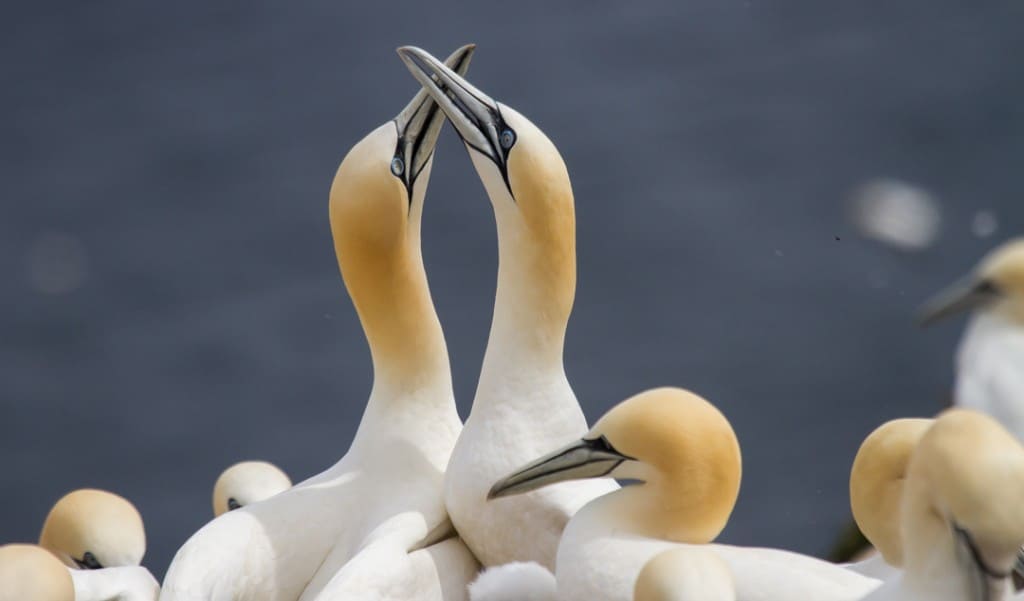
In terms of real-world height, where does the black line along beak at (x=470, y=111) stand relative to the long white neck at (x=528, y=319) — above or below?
above

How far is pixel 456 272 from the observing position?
11523mm

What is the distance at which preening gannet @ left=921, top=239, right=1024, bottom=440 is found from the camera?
734 cm

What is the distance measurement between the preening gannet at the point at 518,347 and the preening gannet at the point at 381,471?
138 millimetres

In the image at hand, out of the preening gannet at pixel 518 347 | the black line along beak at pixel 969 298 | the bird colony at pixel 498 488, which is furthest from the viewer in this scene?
the black line along beak at pixel 969 298

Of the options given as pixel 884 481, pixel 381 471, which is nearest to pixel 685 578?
pixel 884 481

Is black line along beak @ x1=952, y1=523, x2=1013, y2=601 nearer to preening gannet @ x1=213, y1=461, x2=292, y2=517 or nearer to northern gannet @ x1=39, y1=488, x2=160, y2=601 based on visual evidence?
northern gannet @ x1=39, y1=488, x2=160, y2=601

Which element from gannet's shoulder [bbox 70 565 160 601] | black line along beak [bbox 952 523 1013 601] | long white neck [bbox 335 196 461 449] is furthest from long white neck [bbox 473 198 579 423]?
black line along beak [bbox 952 523 1013 601]

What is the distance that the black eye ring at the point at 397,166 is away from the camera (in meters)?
5.52

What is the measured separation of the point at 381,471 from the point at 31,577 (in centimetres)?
114

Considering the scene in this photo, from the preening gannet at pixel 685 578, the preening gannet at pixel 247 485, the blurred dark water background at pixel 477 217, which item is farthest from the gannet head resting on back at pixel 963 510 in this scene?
the blurred dark water background at pixel 477 217

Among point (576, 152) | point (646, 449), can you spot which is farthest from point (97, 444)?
point (646, 449)

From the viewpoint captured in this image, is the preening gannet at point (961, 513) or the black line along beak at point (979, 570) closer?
the preening gannet at point (961, 513)

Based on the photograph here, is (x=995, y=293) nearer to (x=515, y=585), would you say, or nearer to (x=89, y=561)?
(x=515, y=585)

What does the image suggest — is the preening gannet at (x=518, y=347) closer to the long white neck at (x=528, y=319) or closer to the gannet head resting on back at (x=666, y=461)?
the long white neck at (x=528, y=319)
